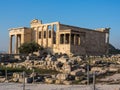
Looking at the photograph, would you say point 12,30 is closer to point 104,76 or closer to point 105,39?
point 105,39

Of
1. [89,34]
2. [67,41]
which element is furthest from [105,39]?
[67,41]

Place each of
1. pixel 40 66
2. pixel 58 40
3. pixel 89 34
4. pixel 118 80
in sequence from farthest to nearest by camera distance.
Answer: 1. pixel 89 34
2. pixel 58 40
3. pixel 40 66
4. pixel 118 80

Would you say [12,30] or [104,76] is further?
[12,30]

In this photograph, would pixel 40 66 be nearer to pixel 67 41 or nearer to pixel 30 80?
pixel 30 80

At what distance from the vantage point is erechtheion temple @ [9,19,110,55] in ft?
207

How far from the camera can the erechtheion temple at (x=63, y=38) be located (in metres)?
63.2

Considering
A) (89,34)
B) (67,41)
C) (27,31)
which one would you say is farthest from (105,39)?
(27,31)

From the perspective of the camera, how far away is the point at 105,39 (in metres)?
72.8

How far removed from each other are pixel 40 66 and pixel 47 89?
1525 cm

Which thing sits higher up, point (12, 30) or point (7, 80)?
point (12, 30)

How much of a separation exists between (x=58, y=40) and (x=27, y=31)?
7.39 meters

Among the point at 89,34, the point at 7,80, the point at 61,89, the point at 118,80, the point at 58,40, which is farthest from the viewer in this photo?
the point at 89,34

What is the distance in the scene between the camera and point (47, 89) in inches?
719

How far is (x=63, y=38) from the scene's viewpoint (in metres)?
65.2
